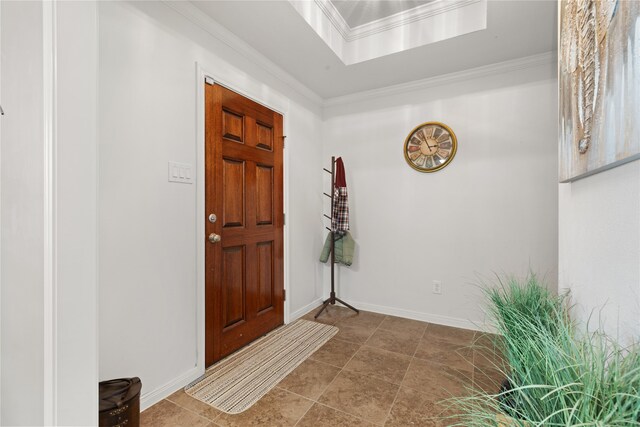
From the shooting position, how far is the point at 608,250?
29.0 inches

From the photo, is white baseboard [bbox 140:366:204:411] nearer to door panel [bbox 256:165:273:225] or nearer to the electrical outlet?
door panel [bbox 256:165:273:225]

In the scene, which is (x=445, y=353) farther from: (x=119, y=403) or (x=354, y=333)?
(x=119, y=403)

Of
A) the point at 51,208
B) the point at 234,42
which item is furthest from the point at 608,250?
the point at 234,42

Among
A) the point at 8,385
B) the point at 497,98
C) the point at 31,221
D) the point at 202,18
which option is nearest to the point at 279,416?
the point at 8,385

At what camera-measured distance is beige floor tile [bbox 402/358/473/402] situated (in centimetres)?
171

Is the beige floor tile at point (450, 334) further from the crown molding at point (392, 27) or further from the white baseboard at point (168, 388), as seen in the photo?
the crown molding at point (392, 27)

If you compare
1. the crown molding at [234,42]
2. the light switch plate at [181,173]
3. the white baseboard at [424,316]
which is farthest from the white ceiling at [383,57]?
the white baseboard at [424,316]

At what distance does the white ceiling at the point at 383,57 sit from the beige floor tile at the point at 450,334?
7.89 ft

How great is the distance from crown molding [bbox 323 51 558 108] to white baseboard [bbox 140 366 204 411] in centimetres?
292

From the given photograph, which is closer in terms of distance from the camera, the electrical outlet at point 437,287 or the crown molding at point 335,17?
the crown molding at point 335,17

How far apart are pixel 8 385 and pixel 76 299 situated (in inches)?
22.1

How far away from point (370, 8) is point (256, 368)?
9.32 feet

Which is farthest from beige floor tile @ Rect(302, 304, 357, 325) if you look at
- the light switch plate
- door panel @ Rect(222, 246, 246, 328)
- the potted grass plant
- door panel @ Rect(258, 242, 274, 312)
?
the potted grass plant

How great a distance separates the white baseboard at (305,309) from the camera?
2.83m
